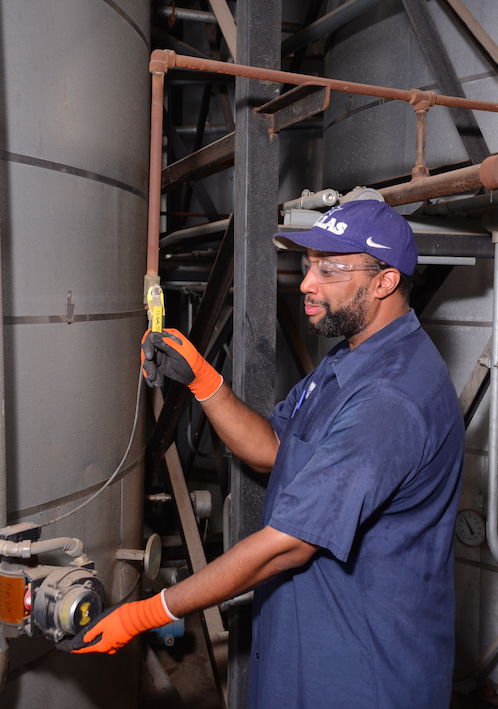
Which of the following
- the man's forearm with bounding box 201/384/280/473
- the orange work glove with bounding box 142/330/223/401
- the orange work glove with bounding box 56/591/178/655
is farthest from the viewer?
the man's forearm with bounding box 201/384/280/473

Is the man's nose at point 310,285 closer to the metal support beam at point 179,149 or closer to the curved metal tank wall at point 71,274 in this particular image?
the curved metal tank wall at point 71,274

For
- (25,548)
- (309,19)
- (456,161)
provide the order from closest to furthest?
1. (25,548)
2. (456,161)
3. (309,19)

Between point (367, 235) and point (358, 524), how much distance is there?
2.35 feet

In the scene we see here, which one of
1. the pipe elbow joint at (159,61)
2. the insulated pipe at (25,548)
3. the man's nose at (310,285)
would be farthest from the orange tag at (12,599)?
the pipe elbow joint at (159,61)

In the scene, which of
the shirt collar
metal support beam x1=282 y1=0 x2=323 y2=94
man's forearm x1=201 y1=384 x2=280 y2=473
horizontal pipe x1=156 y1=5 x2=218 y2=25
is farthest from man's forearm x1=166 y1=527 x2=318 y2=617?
horizontal pipe x1=156 y1=5 x2=218 y2=25

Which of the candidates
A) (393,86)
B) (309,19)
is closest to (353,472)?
(393,86)

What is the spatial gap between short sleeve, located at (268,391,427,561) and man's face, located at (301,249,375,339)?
11.7 inches

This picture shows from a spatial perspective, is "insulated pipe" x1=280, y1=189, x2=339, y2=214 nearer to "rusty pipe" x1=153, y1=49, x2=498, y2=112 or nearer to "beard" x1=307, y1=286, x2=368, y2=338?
"rusty pipe" x1=153, y1=49, x2=498, y2=112

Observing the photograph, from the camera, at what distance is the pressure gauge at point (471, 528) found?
2.90 metres

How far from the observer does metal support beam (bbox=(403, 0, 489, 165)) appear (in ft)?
8.11

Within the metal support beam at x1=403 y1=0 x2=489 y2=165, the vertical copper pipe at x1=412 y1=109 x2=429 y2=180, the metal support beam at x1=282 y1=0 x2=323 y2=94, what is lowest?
the vertical copper pipe at x1=412 y1=109 x2=429 y2=180

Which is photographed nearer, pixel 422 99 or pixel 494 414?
pixel 422 99

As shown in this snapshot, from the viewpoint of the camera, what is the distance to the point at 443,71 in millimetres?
2492

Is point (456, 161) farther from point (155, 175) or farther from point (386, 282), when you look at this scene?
point (155, 175)
